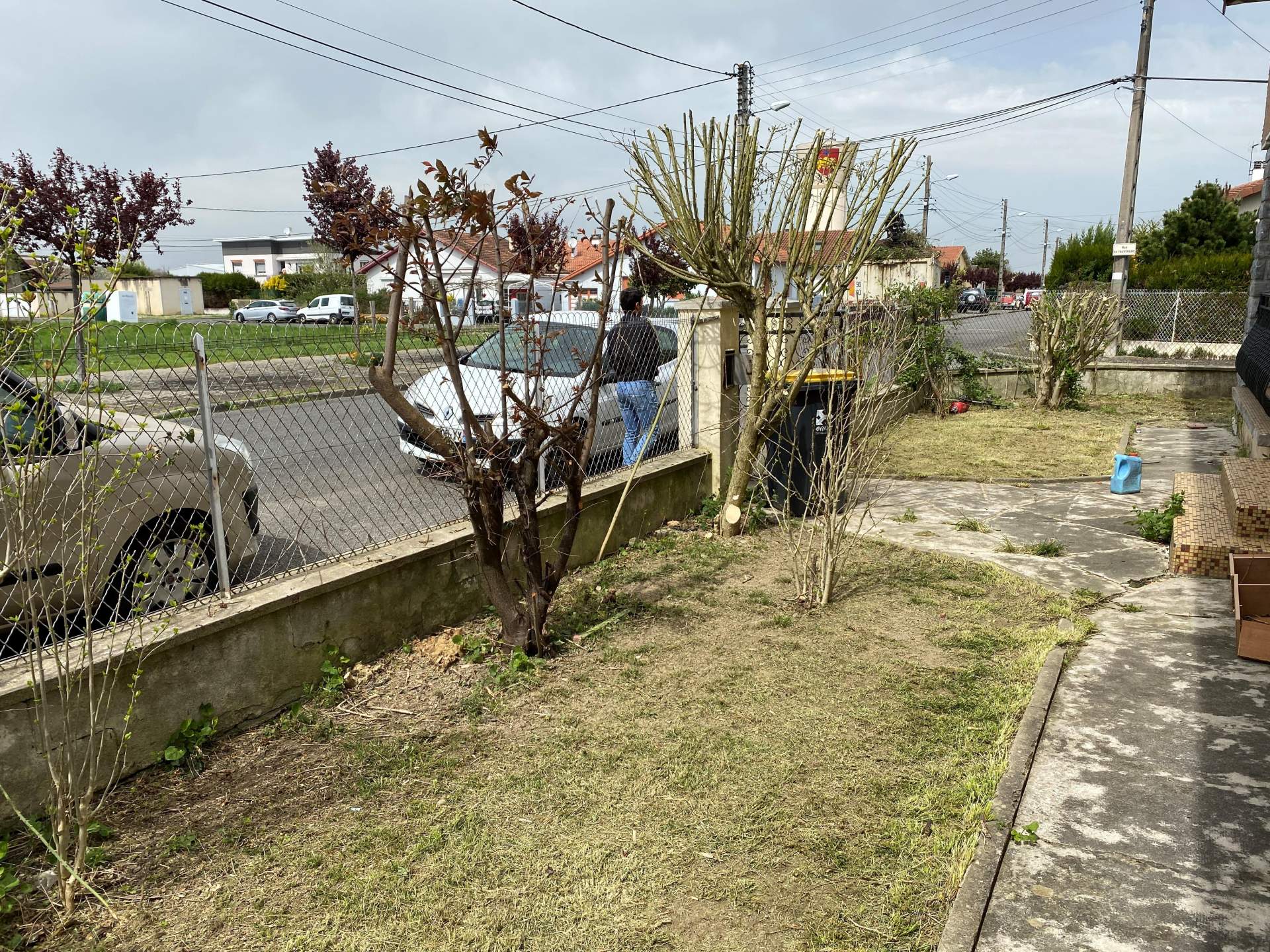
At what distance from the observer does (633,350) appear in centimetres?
745

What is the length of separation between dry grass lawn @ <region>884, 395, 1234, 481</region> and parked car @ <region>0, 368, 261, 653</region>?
555 centimetres

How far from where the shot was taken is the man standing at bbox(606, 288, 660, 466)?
7375 millimetres

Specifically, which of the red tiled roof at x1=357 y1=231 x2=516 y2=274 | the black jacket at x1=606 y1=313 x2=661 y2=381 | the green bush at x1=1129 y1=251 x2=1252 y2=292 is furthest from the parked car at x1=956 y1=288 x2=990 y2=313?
the red tiled roof at x1=357 y1=231 x2=516 y2=274

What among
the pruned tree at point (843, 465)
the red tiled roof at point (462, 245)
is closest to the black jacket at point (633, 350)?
the pruned tree at point (843, 465)

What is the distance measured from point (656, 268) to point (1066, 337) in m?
6.88

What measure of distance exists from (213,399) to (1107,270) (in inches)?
1486

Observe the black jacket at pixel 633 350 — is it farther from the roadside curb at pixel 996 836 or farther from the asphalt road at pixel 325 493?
the roadside curb at pixel 996 836

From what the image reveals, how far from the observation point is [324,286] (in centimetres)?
4450

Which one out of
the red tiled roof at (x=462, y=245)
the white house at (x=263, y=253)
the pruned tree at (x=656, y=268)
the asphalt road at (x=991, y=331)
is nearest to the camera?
the red tiled roof at (x=462, y=245)

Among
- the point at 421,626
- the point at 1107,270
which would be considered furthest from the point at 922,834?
the point at 1107,270

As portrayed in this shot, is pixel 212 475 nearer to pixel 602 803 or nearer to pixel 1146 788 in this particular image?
pixel 602 803

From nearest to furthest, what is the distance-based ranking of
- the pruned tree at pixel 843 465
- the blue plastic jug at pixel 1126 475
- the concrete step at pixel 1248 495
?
the pruned tree at pixel 843 465
the concrete step at pixel 1248 495
the blue plastic jug at pixel 1126 475

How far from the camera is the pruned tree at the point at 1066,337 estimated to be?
14.5 m

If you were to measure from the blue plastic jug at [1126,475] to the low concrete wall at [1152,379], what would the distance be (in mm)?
7736
